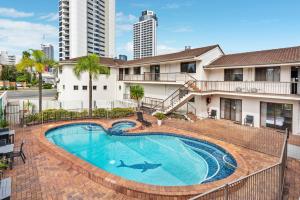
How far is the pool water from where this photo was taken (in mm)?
10156

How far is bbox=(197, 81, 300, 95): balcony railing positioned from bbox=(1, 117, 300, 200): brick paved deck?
24.4ft

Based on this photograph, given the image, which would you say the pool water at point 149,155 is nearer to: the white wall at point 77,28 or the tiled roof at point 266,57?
the tiled roof at point 266,57

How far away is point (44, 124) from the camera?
1823 centimetres

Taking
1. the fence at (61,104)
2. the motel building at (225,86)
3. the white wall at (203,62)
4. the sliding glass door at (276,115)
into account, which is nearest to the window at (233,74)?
the motel building at (225,86)

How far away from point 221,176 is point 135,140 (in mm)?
7694

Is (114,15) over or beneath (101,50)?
over

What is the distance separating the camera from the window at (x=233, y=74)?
19377 millimetres

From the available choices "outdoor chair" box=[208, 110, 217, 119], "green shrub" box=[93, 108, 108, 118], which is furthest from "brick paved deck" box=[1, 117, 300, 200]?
"green shrub" box=[93, 108, 108, 118]

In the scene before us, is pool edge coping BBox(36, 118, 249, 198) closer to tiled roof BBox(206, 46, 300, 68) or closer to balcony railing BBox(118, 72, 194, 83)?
tiled roof BBox(206, 46, 300, 68)

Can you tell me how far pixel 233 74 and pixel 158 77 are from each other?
10165 mm

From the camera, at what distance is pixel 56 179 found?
8180 mm

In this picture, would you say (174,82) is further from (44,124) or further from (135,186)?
(135,186)

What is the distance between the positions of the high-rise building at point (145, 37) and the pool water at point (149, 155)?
146 m

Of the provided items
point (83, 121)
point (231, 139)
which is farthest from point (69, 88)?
point (231, 139)
